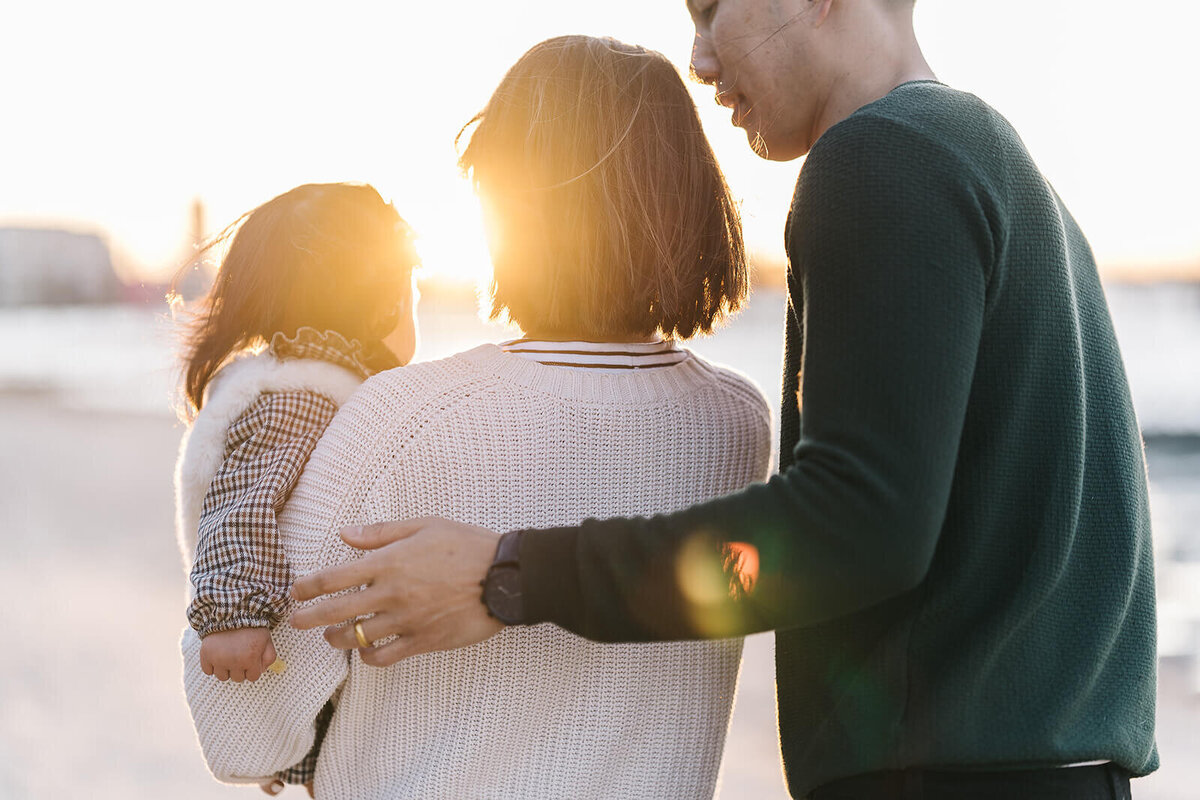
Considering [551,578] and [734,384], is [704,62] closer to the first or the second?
[734,384]

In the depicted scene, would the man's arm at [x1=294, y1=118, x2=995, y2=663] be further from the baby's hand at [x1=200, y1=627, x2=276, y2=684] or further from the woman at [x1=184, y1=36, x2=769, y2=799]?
the baby's hand at [x1=200, y1=627, x2=276, y2=684]

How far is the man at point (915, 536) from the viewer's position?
3.59 feet

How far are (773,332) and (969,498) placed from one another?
1946cm

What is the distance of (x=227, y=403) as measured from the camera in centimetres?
205

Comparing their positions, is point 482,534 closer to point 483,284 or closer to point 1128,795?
point 483,284

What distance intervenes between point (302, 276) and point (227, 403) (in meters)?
0.34

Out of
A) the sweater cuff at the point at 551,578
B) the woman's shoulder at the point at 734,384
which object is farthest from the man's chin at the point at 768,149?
the sweater cuff at the point at 551,578

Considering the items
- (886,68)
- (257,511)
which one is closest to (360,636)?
(257,511)

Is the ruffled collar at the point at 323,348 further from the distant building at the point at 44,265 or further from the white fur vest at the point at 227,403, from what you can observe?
the distant building at the point at 44,265

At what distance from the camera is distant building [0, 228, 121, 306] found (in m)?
57.7

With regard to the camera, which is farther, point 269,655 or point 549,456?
point 269,655

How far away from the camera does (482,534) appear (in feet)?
4.11

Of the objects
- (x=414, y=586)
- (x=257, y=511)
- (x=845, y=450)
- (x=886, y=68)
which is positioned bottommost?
(x=257, y=511)

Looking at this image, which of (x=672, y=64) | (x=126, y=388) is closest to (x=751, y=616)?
(x=672, y=64)
